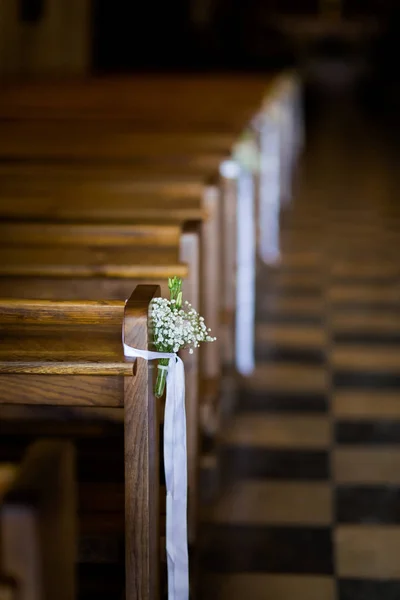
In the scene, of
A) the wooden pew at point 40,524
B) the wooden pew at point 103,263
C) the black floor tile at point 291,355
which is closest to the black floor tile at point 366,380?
the black floor tile at point 291,355

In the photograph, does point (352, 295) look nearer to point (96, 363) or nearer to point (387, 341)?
point (387, 341)

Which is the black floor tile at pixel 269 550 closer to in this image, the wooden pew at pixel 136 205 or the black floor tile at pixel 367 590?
the black floor tile at pixel 367 590

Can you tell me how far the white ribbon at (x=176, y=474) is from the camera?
1.71m

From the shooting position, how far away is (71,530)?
1.21 meters

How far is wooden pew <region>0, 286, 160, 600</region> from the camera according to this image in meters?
1.58

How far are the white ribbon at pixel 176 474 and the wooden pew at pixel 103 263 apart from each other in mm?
569

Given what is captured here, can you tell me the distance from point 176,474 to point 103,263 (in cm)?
79

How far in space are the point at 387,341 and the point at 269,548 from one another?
2.10m

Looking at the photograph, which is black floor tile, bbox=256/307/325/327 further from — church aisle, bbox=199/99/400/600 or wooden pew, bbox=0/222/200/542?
wooden pew, bbox=0/222/200/542

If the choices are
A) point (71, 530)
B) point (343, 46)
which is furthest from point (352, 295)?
point (343, 46)

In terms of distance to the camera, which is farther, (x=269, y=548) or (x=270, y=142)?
(x=270, y=142)

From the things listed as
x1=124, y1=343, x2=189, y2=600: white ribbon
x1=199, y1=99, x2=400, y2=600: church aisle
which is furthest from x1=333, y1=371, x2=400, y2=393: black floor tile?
x1=124, y1=343, x2=189, y2=600: white ribbon

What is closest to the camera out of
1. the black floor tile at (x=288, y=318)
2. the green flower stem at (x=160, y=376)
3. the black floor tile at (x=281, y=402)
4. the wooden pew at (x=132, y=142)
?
the green flower stem at (x=160, y=376)

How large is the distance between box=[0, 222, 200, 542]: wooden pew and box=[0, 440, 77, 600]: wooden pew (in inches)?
44.0
